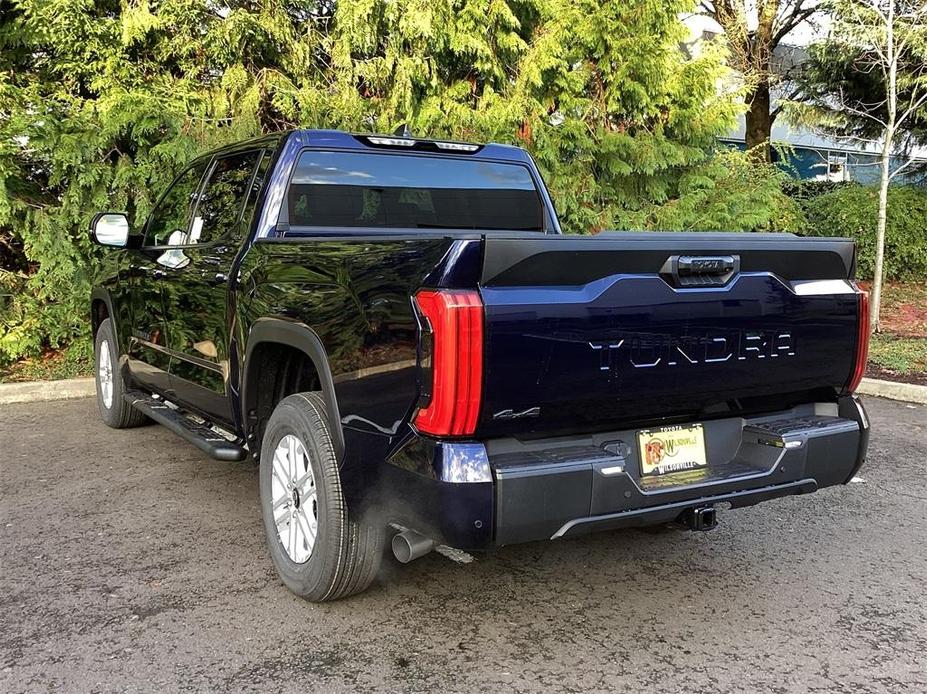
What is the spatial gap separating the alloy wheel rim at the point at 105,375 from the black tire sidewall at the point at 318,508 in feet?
10.8

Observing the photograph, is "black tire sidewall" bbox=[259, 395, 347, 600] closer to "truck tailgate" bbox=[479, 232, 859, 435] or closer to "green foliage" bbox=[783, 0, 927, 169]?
"truck tailgate" bbox=[479, 232, 859, 435]

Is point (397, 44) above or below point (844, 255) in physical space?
above

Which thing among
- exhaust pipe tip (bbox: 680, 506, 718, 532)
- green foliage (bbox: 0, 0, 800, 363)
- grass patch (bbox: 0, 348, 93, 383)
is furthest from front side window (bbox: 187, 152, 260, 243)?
grass patch (bbox: 0, 348, 93, 383)

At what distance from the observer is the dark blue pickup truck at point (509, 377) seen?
265 centimetres

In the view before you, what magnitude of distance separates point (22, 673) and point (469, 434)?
5.80 ft

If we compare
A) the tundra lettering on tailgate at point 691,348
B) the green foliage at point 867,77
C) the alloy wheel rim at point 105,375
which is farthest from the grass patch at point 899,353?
the alloy wheel rim at point 105,375

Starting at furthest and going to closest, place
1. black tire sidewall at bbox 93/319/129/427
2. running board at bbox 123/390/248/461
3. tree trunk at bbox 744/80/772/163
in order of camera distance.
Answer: tree trunk at bbox 744/80/772/163 → black tire sidewall at bbox 93/319/129/427 → running board at bbox 123/390/248/461

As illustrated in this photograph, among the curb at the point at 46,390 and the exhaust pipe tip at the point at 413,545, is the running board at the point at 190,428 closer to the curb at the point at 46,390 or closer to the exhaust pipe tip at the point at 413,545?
the exhaust pipe tip at the point at 413,545

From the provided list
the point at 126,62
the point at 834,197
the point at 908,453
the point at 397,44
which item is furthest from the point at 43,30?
the point at 834,197

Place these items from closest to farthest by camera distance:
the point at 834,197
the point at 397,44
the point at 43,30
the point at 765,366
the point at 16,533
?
the point at 765,366, the point at 16,533, the point at 43,30, the point at 397,44, the point at 834,197

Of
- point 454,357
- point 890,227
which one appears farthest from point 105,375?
point 890,227

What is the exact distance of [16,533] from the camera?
425 cm

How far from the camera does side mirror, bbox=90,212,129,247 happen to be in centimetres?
527

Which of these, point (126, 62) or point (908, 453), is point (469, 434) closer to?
point (908, 453)
